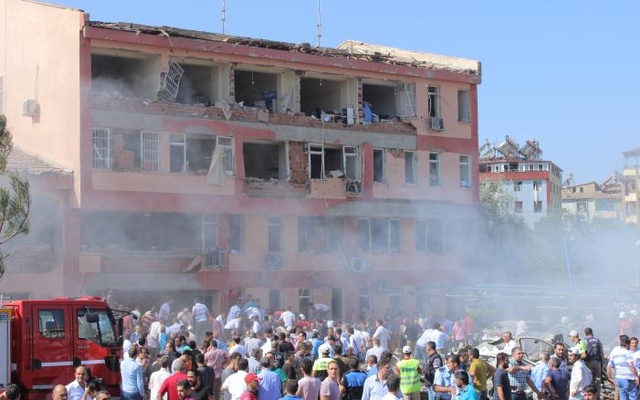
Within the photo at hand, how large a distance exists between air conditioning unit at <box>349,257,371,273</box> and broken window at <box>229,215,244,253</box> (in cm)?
486

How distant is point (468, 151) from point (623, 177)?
63150mm

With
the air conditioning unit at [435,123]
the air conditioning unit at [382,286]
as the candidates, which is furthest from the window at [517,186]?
the air conditioning unit at [382,286]

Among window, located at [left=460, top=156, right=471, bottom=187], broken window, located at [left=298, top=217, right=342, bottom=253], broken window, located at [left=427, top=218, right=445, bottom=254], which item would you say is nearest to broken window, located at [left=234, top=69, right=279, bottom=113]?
broken window, located at [left=298, top=217, right=342, bottom=253]

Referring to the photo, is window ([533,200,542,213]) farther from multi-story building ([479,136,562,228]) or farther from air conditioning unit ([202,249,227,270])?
air conditioning unit ([202,249,227,270])

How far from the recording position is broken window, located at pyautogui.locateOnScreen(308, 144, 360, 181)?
127 ft

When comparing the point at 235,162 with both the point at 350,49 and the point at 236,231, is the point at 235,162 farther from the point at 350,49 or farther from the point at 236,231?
the point at 350,49

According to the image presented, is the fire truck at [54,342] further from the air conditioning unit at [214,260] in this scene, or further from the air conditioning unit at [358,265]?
the air conditioning unit at [358,265]

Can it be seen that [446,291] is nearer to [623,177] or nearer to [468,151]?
[468,151]

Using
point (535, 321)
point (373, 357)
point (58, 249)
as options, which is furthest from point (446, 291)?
point (373, 357)

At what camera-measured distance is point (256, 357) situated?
17.5m

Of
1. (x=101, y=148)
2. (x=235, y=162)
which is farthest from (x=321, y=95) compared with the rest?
(x=101, y=148)

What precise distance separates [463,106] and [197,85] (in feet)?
40.1

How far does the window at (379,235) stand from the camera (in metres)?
39.7

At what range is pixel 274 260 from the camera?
36.7 metres
